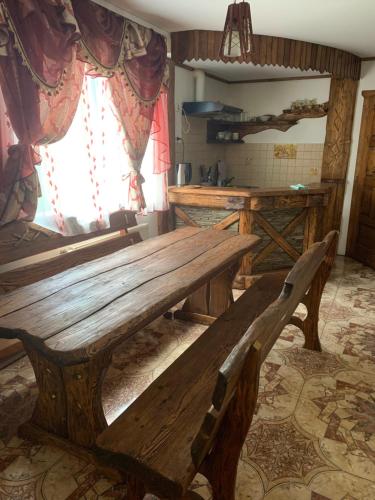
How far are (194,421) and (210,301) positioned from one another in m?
1.76

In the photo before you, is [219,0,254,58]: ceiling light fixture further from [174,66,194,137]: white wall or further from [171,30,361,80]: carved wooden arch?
[174,66,194,137]: white wall

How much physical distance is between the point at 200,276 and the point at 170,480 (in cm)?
106

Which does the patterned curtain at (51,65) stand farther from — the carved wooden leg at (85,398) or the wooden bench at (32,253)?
the carved wooden leg at (85,398)

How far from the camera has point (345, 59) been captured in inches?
164

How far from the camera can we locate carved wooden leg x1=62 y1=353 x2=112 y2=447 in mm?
1519

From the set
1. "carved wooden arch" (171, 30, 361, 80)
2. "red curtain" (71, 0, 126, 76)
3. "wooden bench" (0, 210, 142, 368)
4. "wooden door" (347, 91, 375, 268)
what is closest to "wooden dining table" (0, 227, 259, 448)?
"wooden bench" (0, 210, 142, 368)

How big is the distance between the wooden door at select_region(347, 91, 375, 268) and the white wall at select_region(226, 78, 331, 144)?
536mm

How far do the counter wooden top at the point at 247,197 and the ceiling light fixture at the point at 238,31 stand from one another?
1.65 meters

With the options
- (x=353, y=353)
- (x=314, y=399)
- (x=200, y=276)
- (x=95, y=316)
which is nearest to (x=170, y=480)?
(x=95, y=316)

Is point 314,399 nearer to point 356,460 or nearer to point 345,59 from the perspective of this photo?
point 356,460

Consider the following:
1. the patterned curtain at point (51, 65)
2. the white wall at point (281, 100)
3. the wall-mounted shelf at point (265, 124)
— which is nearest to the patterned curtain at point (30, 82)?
the patterned curtain at point (51, 65)

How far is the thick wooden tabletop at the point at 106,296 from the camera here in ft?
4.42

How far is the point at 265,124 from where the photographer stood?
17.0 feet

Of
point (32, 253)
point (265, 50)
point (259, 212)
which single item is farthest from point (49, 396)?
point (265, 50)
